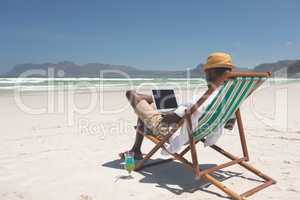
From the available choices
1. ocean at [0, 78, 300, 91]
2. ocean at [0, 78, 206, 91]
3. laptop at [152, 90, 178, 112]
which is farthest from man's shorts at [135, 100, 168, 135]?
ocean at [0, 78, 206, 91]

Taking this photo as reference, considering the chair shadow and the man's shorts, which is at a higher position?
the man's shorts

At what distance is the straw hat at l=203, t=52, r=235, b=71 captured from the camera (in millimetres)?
3568

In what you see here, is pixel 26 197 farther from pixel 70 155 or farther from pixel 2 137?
pixel 2 137

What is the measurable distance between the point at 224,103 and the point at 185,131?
53 cm

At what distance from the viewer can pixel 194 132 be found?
3842 millimetres

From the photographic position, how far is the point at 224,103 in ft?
12.0

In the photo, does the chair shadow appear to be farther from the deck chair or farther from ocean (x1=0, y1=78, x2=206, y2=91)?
ocean (x1=0, y1=78, x2=206, y2=91)

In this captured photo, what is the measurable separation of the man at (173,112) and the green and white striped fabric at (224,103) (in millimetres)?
81

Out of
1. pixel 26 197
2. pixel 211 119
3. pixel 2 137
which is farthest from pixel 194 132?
pixel 2 137

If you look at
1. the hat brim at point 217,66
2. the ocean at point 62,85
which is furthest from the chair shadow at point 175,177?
the ocean at point 62,85

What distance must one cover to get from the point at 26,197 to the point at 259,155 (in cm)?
336

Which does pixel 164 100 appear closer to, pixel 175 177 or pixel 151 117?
pixel 151 117

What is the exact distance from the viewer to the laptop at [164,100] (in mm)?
4598

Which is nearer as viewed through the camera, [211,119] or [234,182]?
[211,119]
